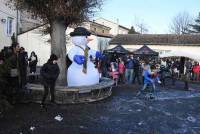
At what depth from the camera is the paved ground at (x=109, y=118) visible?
9211mm

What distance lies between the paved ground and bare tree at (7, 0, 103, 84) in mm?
2874

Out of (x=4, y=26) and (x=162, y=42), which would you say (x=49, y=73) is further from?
(x=162, y=42)

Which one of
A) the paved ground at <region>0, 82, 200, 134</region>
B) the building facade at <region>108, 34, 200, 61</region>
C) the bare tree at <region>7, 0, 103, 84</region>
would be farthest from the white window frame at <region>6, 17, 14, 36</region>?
the paved ground at <region>0, 82, 200, 134</region>

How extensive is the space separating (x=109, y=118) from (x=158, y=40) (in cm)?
3313

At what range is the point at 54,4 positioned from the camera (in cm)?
1414

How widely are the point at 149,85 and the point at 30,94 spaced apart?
5.55m

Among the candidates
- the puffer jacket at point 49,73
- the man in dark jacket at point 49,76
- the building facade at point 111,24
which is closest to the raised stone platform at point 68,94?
the man in dark jacket at point 49,76

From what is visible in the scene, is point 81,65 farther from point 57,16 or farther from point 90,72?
point 57,16

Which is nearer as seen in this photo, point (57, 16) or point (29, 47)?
point (57, 16)

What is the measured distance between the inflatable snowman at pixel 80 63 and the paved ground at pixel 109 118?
127 centimetres

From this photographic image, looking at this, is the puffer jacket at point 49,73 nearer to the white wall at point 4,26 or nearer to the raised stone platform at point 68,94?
the raised stone platform at point 68,94

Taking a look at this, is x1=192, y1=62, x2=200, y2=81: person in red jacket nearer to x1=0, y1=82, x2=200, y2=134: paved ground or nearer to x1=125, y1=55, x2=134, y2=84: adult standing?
x1=125, y1=55, x2=134, y2=84: adult standing

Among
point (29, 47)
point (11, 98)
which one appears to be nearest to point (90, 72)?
point (11, 98)

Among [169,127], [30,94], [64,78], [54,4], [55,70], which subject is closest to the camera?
[169,127]
